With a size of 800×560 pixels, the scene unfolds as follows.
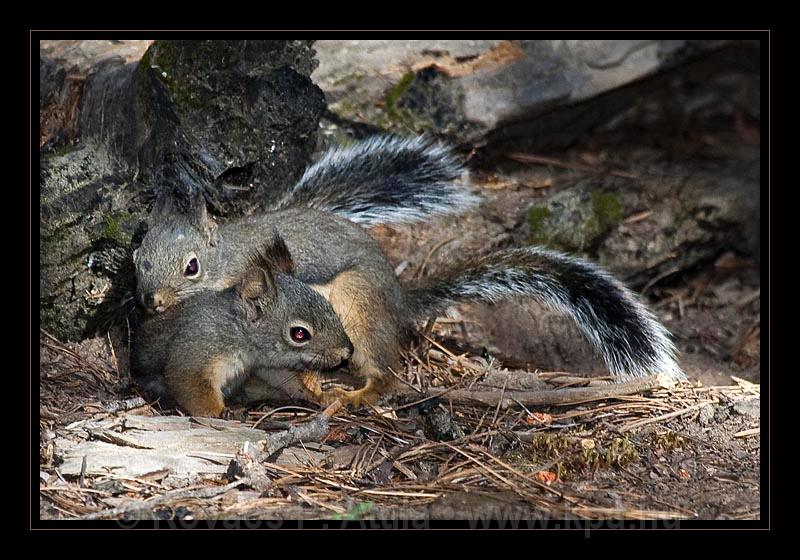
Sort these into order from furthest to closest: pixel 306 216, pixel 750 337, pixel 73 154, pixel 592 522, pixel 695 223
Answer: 1. pixel 695 223
2. pixel 750 337
3. pixel 306 216
4. pixel 73 154
5. pixel 592 522

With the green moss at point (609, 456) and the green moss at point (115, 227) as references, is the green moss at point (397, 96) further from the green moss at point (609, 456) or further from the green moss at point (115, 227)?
the green moss at point (609, 456)

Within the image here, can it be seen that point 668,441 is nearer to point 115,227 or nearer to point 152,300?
point 152,300

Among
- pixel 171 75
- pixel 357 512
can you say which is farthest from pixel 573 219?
pixel 357 512

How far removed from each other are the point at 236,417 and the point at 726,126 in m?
4.63

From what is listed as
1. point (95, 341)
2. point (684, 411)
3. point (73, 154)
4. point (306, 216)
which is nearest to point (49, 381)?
point (95, 341)

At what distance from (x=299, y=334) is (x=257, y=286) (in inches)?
10.7

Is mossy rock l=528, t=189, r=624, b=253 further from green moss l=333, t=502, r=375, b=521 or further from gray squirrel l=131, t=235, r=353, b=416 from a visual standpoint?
green moss l=333, t=502, r=375, b=521

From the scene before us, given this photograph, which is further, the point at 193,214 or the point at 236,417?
the point at 193,214

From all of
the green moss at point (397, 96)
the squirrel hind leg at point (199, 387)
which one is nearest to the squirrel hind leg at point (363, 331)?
the squirrel hind leg at point (199, 387)

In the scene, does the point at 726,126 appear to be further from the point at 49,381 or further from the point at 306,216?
the point at 49,381

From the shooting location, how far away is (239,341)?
11.9 feet

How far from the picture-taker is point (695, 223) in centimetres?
493

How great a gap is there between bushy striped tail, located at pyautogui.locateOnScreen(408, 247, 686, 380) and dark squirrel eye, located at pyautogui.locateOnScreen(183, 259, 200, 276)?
1.00 metres

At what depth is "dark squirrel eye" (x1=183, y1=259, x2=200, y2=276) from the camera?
12.3 feet
